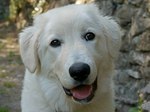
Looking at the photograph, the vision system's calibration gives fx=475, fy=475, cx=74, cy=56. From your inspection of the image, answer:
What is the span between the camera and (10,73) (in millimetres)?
8602

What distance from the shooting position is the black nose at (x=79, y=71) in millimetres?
3354

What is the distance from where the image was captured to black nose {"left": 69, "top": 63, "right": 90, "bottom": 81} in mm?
3354

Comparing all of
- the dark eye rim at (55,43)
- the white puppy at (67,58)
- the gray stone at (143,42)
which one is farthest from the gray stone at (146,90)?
the dark eye rim at (55,43)

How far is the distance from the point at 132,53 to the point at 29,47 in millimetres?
2296

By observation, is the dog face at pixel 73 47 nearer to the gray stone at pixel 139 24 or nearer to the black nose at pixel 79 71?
the black nose at pixel 79 71

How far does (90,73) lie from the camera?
3453 mm

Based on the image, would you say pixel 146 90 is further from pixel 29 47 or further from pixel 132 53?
pixel 29 47

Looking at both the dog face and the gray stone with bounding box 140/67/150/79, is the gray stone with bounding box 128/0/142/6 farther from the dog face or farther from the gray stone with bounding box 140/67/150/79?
the dog face

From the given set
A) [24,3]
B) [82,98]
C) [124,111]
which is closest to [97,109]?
[82,98]

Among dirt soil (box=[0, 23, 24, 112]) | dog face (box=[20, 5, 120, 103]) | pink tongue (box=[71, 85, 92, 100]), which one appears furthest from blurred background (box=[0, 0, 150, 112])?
pink tongue (box=[71, 85, 92, 100])

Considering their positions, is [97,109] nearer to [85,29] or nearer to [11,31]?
[85,29]

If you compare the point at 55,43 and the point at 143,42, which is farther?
the point at 143,42

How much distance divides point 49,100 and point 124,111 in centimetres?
222

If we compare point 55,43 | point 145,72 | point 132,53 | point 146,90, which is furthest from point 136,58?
point 55,43
